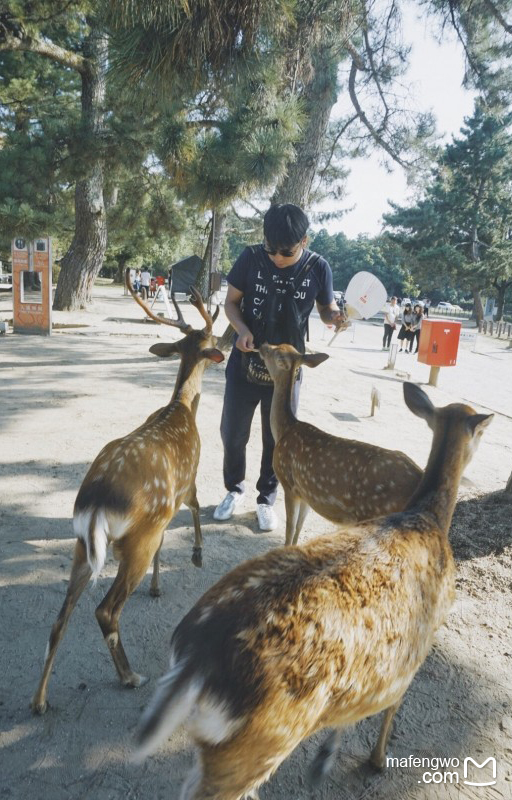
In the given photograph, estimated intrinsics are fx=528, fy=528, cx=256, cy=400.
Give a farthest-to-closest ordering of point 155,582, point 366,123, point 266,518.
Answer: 1. point 366,123
2. point 266,518
3. point 155,582

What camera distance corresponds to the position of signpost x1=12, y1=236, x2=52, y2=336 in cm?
970

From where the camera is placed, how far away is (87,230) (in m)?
12.6

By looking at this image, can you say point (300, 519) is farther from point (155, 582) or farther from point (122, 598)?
point (122, 598)

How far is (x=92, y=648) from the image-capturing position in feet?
7.04

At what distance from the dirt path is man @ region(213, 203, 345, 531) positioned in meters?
0.26

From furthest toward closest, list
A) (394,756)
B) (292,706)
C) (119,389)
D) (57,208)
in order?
(57,208) < (119,389) < (394,756) < (292,706)

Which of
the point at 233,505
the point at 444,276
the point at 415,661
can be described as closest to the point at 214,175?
the point at 233,505

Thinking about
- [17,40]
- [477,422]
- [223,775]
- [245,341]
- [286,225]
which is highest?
[17,40]

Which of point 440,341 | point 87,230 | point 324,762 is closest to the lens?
point 324,762

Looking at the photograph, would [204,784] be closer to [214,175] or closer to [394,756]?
[394,756]

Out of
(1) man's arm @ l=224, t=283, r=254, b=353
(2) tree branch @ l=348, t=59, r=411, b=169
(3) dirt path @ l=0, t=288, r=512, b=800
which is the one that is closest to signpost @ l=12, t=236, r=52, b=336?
(3) dirt path @ l=0, t=288, r=512, b=800

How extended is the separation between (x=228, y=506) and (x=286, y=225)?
1.76m

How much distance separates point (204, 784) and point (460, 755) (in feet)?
3.71

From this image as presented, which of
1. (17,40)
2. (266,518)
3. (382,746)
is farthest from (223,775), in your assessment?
(17,40)
